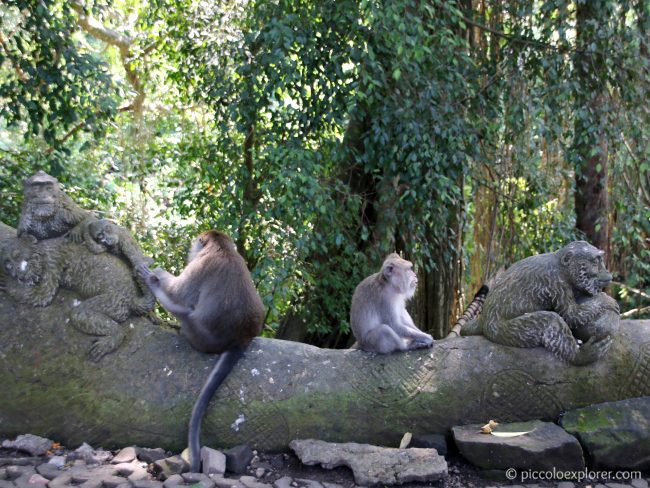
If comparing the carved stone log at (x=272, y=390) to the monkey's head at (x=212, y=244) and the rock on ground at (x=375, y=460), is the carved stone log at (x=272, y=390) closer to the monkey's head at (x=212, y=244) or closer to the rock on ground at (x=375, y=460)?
the rock on ground at (x=375, y=460)

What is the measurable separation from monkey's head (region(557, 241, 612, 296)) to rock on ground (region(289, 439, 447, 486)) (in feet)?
4.72

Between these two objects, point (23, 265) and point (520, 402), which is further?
point (23, 265)

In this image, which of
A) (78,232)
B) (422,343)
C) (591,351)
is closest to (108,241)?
(78,232)

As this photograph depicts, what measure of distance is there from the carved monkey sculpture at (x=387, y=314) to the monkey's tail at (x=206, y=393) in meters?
0.84

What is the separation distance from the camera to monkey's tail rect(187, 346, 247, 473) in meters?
3.98

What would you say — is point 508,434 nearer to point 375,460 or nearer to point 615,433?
point 615,433

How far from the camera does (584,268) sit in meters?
4.37

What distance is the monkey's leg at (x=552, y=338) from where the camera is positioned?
14.2 ft

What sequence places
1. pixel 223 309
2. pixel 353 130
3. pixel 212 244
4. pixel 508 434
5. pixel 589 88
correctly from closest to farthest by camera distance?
1. pixel 508 434
2. pixel 223 309
3. pixel 212 244
4. pixel 589 88
5. pixel 353 130

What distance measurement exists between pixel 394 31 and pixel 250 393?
2898mm

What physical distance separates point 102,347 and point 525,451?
106 inches

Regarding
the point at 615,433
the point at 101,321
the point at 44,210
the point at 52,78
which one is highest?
the point at 52,78

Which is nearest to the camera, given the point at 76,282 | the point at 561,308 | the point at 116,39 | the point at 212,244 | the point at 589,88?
the point at 561,308

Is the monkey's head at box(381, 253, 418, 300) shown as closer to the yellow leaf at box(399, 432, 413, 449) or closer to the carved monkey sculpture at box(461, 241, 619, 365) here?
the carved monkey sculpture at box(461, 241, 619, 365)
